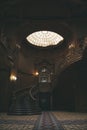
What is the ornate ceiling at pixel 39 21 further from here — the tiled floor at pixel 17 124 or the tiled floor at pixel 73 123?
the tiled floor at pixel 17 124

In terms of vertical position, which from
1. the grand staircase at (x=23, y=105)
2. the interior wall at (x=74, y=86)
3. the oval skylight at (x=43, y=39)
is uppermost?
the oval skylight at (x=43, y=39)

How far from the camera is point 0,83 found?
18938mm

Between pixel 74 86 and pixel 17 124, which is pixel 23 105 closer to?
pixel 74 86

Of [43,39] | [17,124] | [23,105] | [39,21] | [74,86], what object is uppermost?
[43,39]

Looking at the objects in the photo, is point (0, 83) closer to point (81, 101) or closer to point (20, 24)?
point (20, 24)

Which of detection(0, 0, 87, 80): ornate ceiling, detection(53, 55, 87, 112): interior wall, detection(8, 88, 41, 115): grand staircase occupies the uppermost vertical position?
detection(0, 0, 87, 80): ornate ceiling

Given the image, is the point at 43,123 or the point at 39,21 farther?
the point at 39,21

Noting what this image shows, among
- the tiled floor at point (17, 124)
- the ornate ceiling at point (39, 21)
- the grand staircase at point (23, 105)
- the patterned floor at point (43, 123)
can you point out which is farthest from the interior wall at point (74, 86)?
the tiled floor at point (17, 124)

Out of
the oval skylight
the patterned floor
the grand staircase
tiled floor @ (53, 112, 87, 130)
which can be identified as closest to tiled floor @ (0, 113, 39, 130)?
the patterned floor

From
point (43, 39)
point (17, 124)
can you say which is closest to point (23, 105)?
point (17, 124)

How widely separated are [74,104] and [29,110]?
6484 mm

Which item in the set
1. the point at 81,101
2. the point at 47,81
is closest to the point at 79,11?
the point at 81,101

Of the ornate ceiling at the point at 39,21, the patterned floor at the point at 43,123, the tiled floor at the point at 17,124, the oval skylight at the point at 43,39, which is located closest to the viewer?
the tiled floor at the point at 17,124

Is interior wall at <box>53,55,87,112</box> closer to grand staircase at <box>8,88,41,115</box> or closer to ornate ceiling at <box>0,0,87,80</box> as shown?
ornate ceiling at <box>0,0,87,80</box>
